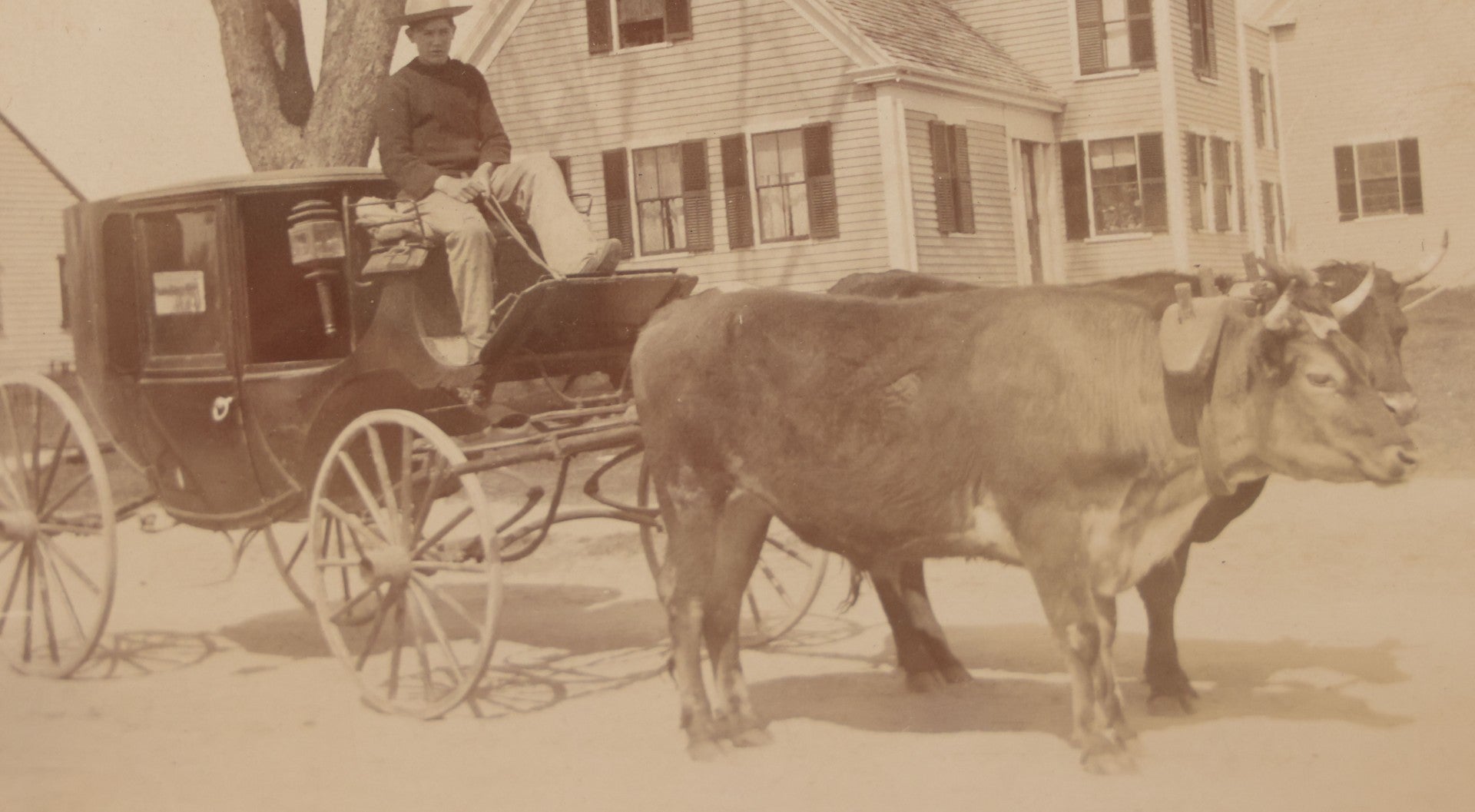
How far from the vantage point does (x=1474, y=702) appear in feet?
19.6

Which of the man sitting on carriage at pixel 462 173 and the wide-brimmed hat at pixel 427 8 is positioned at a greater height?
the wide-brimmed hat at pixel 427 8

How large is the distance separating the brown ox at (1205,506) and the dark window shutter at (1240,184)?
18.4 meters

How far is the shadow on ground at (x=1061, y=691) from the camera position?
6273 mm

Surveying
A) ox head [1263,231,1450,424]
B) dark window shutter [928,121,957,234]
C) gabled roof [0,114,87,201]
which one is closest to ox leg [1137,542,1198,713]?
ox head [1263,231,1450,424]

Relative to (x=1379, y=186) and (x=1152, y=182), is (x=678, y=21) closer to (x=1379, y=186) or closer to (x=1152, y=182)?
(x=1152, y=182)

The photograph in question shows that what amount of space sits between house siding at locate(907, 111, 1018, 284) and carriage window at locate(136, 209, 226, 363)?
12.7 m

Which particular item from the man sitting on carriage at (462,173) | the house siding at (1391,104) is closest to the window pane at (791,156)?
the house siding at (1391,104)

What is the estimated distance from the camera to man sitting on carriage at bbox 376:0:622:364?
24.2ft

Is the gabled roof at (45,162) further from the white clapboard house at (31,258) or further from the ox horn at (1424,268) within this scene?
the ox horn at (1424,268)

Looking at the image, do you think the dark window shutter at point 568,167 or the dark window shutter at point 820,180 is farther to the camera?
the dark window shutter at point 568,167

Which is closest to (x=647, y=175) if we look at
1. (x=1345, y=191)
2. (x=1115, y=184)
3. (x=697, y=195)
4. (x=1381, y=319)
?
(x=697, y=195)

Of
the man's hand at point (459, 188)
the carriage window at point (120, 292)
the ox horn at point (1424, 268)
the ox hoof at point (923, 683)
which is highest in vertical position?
the man's hand at point (459, 188)

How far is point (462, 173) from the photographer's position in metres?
7.97

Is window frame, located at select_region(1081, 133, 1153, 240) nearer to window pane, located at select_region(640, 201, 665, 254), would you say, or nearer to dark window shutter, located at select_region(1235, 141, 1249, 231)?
dark window shutter, located at select_region(1235, 141, 1249, 231)
